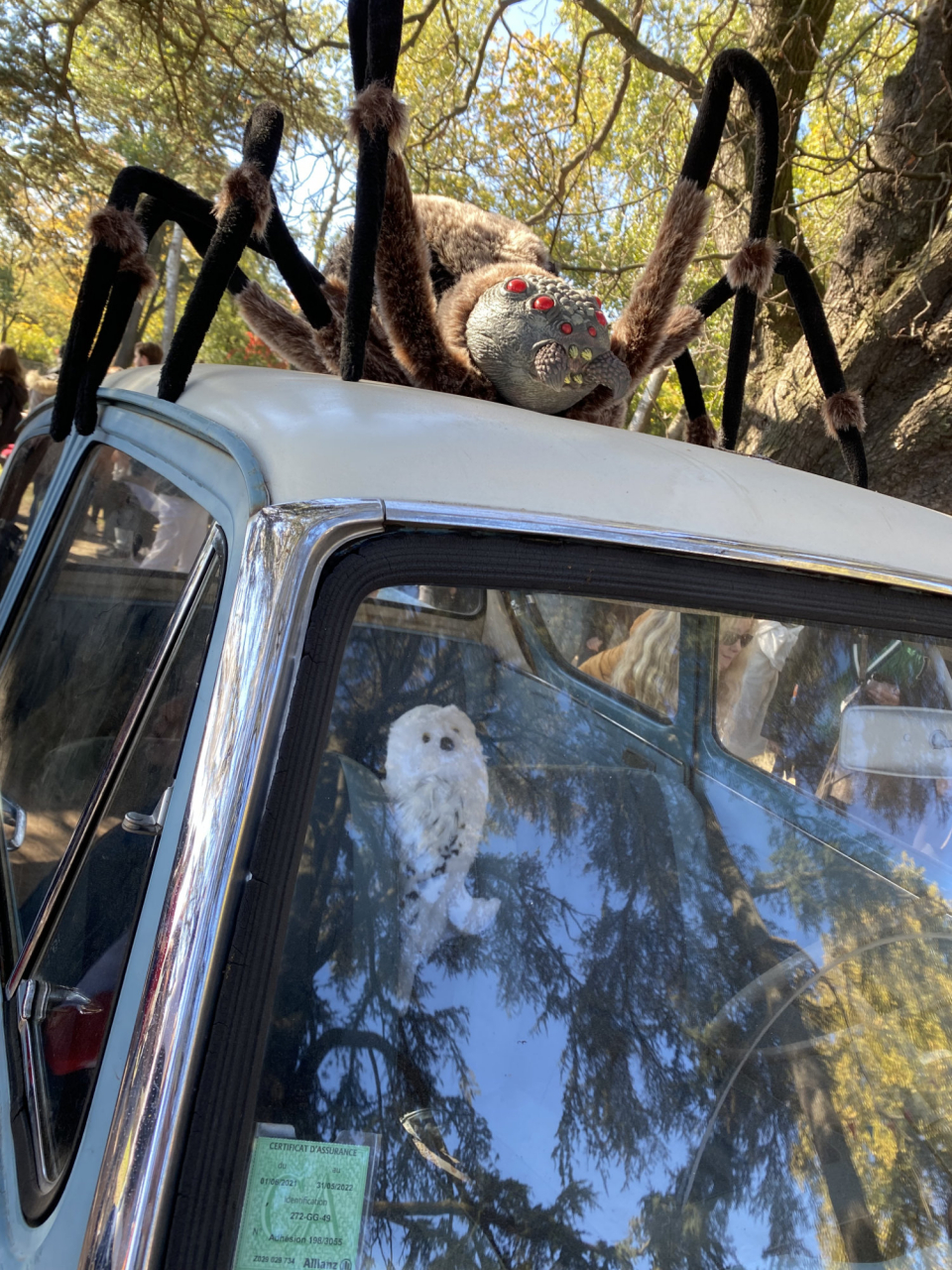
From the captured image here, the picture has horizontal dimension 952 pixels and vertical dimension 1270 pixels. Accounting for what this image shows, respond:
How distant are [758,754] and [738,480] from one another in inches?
16.0

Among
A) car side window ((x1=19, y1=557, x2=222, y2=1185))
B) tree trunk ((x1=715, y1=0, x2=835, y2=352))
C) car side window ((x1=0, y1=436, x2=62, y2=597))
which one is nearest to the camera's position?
car side window ((x1=19, y1=557, x2=222, y2=1185))

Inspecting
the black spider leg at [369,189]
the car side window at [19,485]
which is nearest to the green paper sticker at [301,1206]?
the black spider leg at [369,189]

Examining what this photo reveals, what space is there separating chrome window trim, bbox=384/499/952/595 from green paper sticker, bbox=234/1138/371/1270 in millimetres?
591

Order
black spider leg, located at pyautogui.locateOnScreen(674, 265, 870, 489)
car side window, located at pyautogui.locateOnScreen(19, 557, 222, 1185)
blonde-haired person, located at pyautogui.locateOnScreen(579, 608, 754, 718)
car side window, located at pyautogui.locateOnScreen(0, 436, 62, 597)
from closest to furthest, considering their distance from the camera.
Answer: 1. car side window, located at pyautogui.locateOnScreen(19, 557, 222, 1185)
2. blonde-haired person, located at pyautogui.locateOnScreen(579, 608, 754, 718)
3. black spider leg, located at pyautogui.locateOnScreen(674, 265, 870, 489)
4. car side window, located at pyautogui.locateOnScreen(0, 436, 62, 597)

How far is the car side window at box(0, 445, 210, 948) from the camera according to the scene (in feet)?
4.31

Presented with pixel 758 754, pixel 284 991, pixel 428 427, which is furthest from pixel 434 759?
pixel 758 754

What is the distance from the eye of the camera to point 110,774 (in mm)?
1130

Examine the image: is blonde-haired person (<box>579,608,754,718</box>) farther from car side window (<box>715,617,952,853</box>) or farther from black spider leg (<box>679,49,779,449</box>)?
black spider leg (<box>679,49,779,449</box>)

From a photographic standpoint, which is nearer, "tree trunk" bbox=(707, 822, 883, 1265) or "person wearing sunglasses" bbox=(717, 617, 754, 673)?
"tree trunk" bbox=(707, 822, 883, 1265)

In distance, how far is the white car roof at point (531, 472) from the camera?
1.05 meters

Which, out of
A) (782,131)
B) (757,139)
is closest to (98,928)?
(757,139)

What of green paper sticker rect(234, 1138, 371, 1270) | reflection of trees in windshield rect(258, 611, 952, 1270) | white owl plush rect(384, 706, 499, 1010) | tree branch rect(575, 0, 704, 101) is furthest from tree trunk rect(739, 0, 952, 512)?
green paper sticker rect(234, 1138, 371, 1270)

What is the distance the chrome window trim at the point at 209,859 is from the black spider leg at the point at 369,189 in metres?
0.55

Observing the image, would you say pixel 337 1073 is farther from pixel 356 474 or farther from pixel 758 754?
pixel 758 754
